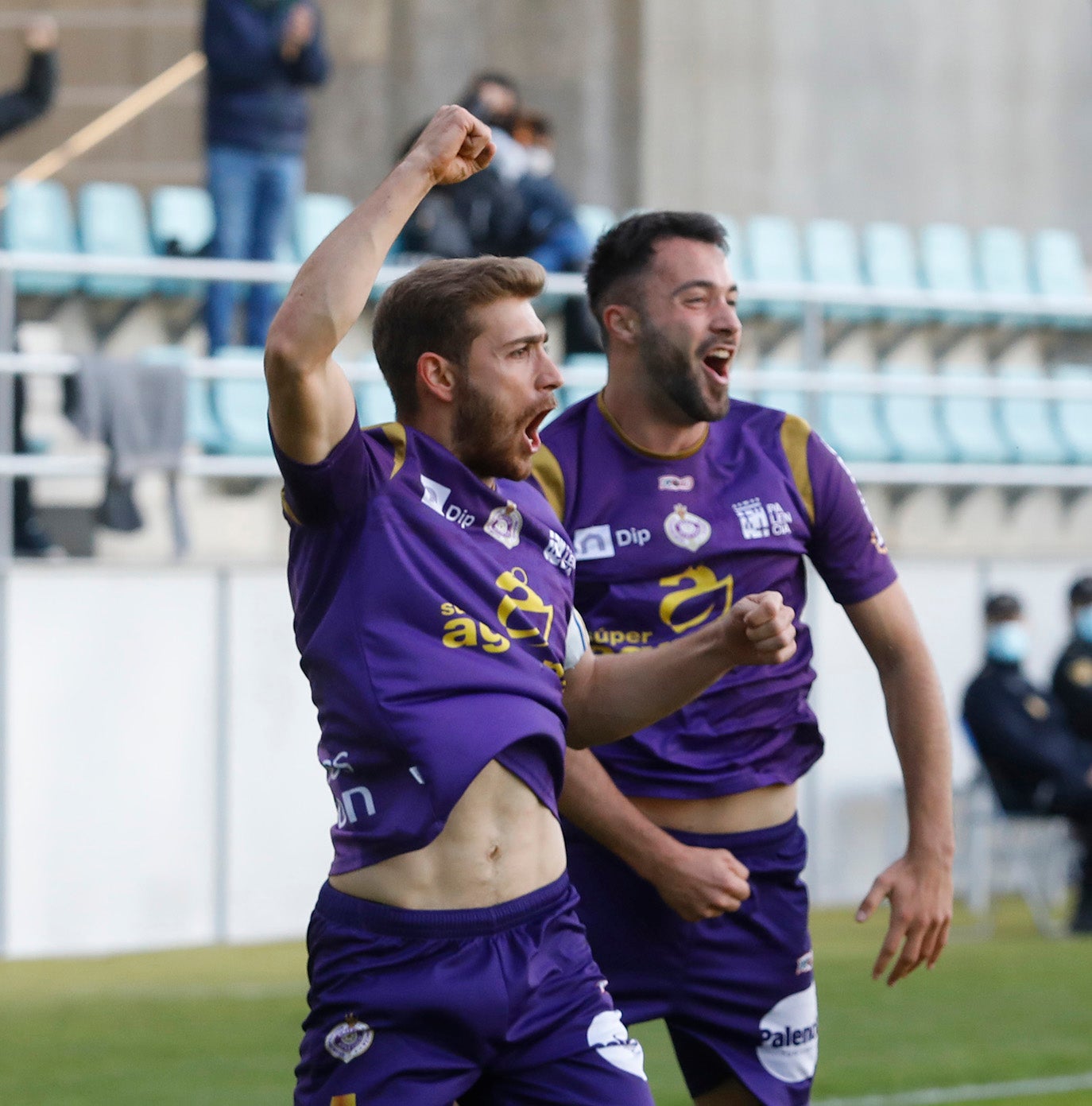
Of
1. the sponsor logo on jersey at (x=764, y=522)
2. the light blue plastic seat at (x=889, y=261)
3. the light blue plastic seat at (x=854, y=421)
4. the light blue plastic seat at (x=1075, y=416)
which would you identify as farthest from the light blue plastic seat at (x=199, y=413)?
the sponsor logo on jersey at (x=764, y=522)

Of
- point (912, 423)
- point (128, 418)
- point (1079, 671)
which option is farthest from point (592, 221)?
point (128, 418)

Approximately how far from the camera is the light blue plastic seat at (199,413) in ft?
36.0

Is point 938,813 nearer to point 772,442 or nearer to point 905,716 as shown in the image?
point 905,716

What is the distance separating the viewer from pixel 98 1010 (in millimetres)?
8172

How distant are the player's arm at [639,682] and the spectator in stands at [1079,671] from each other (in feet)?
25.9

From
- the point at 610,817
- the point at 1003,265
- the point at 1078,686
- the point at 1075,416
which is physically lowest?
the point at 1078,686

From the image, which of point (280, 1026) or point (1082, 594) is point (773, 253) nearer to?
point (1082, 594)

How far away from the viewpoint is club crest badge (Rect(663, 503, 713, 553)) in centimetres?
423

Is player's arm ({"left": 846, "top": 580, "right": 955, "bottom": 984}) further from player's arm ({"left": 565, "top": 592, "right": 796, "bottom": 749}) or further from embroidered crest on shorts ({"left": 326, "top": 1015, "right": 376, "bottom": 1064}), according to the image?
embroidered crest on shorts ({"left": 326, "top": 1015, "right": 376, "bottom": 1064})

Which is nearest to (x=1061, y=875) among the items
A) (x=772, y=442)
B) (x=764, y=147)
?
(x=764, y=147)

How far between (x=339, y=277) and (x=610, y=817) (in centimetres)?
143

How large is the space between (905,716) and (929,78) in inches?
580

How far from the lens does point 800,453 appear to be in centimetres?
432

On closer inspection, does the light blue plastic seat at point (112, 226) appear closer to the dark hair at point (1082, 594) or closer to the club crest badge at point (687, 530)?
the dark hair at point (1082, 594)
